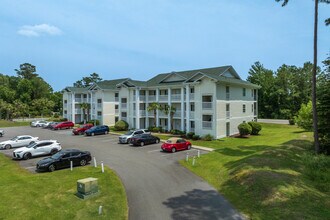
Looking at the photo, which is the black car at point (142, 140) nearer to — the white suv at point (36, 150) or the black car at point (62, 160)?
the white suv at point (36, 150)

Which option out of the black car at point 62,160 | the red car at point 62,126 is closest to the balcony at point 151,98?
the red car at point 62,126

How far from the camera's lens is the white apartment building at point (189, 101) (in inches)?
1375

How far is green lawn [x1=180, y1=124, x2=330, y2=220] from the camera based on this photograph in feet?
36.6

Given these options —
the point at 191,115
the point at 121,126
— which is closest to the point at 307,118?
the point at 191,115

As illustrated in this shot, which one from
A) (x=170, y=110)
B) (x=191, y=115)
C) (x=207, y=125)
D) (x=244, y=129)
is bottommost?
(x=244, y=129)

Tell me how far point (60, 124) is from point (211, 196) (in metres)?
42.4

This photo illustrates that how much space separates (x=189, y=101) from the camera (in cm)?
3766

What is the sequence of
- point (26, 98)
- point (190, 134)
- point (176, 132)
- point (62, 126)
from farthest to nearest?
point (26, 98) → point (62, 126) → point (176, 132) → point (190, 134)

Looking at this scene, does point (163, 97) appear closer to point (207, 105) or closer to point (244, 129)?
point (207, 105)

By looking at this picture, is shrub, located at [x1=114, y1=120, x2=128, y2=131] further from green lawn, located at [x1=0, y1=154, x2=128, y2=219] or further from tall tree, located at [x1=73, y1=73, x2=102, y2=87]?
tall tree, located at [x1=73, y1=73, x2=102, y2=87]

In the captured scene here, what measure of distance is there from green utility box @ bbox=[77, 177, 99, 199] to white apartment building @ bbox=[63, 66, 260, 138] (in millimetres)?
23277

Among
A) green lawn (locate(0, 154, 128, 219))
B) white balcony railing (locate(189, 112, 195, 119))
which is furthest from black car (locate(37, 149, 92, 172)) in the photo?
white balcony railing (locate(189, 112, 195, 119))

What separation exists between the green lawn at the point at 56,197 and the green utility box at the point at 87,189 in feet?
1.05

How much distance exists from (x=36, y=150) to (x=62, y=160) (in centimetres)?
637
